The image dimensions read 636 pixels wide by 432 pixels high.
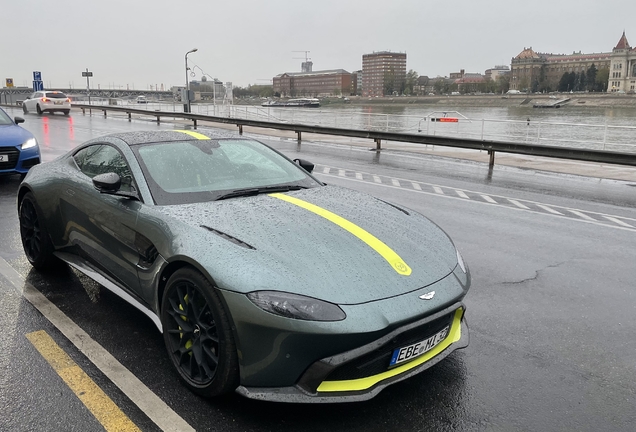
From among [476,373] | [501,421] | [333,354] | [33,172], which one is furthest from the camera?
[33,172]

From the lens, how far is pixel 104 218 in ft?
12.8

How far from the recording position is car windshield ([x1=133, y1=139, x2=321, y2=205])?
3746 millimetres

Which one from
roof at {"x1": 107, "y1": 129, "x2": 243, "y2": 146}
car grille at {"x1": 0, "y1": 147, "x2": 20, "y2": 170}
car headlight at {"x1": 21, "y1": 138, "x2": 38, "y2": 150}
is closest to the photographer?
roof at {"x1": 107, "y1": 129, "x2": 243, "y2": 146}

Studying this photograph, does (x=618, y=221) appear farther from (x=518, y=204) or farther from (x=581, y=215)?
(x=518, y=204)

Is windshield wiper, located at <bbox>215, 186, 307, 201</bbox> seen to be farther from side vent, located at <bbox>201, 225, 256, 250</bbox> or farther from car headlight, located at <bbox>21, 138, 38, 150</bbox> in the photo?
car headlight, located at <bbox>21, 138, 38, 150</bbox>

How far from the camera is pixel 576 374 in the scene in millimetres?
3385

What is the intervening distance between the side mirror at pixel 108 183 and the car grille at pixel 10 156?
23.9 ft

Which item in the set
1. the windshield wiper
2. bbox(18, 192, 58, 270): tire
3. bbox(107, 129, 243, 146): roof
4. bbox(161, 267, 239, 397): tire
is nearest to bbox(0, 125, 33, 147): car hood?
bbox(18, 192, 58, 270): tire

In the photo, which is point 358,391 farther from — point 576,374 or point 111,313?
point 111,313

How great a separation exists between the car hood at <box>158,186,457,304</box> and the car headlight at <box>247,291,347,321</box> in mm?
43

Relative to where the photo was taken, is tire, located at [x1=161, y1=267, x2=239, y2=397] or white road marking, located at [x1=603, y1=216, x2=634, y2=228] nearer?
tire, located at [x1=161, y1=267, x2=239, y2=397]

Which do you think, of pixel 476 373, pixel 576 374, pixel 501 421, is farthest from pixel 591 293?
pixel 501 421

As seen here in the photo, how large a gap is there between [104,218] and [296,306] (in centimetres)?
200

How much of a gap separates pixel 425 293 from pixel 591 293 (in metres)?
2.75
